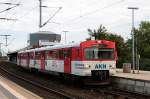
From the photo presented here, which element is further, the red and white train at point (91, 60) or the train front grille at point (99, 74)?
the train front grille at point (99, 74)

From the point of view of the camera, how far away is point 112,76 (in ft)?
87.0

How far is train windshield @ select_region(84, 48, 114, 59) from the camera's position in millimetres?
25094

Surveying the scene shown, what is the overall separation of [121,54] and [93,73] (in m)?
44.4

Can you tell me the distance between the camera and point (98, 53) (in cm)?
2542

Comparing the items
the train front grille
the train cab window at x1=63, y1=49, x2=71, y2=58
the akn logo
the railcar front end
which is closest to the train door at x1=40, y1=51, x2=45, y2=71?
the train cab window at x1=63, y1=49, x2=71, y2=58

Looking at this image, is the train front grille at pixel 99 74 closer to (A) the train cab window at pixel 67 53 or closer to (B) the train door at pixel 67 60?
(B) the train door at pixel 67 60

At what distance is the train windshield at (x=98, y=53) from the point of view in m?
25.1

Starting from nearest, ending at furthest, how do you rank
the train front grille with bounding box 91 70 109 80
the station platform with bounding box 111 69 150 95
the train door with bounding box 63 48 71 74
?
the station platform with bounding box 111 69 150 95, the train front grille with bounding box 91 70 109 80, the train door with bounding box 63 48 71 74

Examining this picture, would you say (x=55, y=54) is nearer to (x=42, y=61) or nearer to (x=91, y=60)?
(x=42, y=61)

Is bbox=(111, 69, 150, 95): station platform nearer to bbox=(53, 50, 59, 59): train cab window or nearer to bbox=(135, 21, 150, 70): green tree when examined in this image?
bbox=(53, 50, 59, 59): train cab window

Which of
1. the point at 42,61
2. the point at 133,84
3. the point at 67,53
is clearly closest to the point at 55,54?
the point at 67,53

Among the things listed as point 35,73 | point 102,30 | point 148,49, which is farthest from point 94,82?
point 148,49

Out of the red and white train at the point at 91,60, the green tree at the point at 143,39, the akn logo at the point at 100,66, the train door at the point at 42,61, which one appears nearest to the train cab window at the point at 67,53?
the red and white train at the point at 91,60

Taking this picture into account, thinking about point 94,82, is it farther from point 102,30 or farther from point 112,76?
point 102,30
